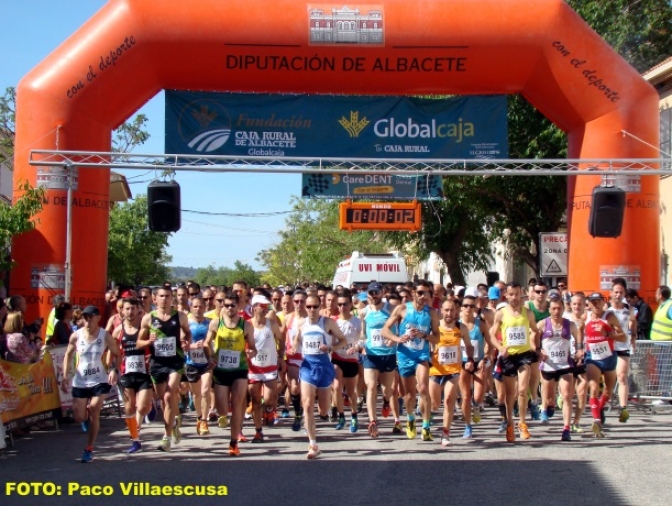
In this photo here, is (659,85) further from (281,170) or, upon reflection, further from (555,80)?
(281,170)

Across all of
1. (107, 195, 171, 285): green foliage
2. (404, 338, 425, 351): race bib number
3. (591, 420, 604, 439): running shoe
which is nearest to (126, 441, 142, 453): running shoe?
(404, 338, 425, 351): race bib number

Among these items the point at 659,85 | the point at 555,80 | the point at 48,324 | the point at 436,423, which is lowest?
the point at 436,423

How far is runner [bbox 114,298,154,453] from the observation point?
10.1 m

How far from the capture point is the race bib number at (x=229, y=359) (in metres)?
10.2

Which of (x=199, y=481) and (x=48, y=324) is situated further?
(x=48, y=324)

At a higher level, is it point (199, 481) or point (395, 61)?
point (395, 61)

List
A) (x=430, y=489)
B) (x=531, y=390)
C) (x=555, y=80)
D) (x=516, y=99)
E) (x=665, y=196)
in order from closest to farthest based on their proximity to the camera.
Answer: (x=430, y=489) < (x=531, y=390) < (x=555, y=80) < (x=665, y=196) < (x=516, y=99)

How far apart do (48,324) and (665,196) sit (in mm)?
15953

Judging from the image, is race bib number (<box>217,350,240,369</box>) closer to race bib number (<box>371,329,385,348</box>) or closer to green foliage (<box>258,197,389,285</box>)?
race bib number (<box>371,329,385,348</box>)

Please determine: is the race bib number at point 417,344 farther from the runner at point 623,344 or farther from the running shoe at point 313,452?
the runner at point 623,344

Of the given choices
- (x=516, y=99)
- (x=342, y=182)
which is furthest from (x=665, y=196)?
(x=342, y=182)

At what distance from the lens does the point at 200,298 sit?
11.9 meters

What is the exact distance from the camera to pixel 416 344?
36.1 ft

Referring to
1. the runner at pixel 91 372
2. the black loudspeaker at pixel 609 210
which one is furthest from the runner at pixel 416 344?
the black loudspeaker at pixel 609 210
